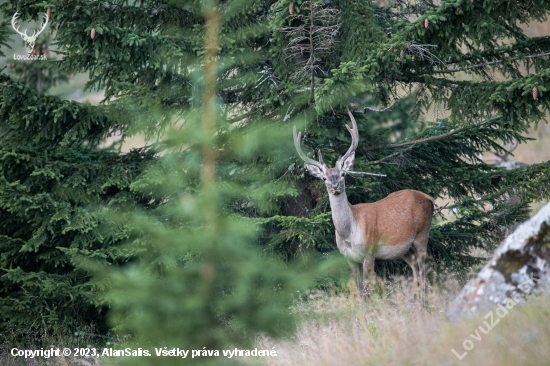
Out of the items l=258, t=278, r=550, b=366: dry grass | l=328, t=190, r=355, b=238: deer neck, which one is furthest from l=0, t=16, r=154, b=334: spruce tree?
l=258, t=278, r=550, b=366: dry grass

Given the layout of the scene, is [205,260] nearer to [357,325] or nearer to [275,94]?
[357,325]

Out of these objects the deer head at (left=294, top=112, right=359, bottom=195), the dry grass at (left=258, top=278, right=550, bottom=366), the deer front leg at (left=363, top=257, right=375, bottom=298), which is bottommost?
the dry grass at (left=258, top=278, right=550, bottom=366)

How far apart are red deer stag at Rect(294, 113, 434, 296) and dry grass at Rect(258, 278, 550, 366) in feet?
4.49

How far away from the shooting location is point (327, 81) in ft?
20.6

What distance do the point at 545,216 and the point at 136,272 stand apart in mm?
3400

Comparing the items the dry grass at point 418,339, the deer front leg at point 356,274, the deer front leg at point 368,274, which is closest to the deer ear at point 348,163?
the deer front leg at point 368,274

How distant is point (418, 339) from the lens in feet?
13.3

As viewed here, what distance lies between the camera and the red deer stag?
679 cm

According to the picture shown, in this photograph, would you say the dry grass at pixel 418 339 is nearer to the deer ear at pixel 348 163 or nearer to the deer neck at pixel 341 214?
the deer neck at pixel 341 214

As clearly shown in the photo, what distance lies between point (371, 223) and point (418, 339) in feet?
10.5

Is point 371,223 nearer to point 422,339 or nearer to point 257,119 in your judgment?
point 257,119

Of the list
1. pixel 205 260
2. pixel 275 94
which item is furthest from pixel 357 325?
pixel 275 94

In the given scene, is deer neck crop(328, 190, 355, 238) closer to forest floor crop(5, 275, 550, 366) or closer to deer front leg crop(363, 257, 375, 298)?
deer front leg crop(363, 257, 375, 298)

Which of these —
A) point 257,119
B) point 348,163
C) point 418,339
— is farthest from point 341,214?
point 418,339
